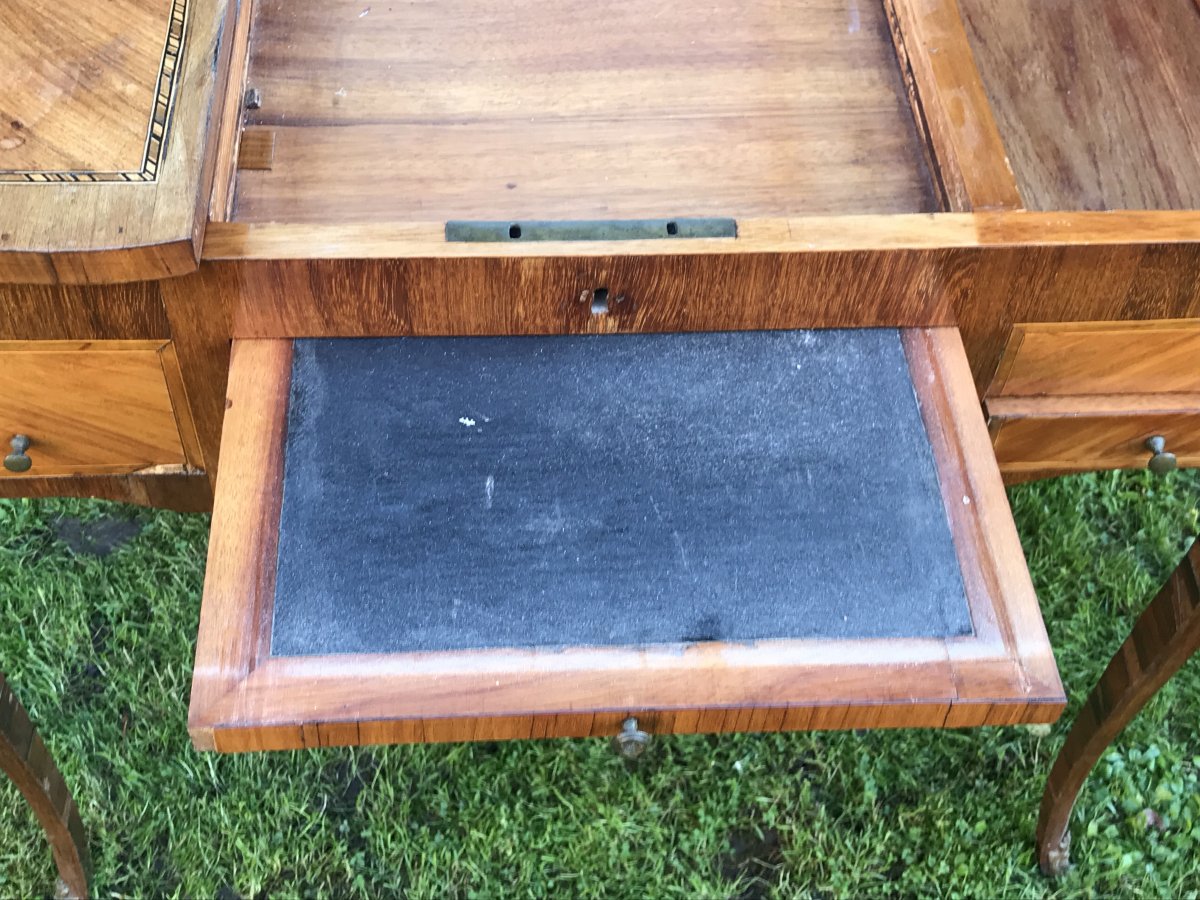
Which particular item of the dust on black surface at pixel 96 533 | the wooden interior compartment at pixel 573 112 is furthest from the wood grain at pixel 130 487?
the dust on black surface at pixel 96 533

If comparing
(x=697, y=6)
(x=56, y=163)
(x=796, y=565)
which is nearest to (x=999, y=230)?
(x=796, y=565)

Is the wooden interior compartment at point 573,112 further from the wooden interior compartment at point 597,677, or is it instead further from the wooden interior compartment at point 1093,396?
the wooden interior compartment at point 597,677

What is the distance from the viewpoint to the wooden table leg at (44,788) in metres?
1.09

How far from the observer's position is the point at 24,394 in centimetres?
107

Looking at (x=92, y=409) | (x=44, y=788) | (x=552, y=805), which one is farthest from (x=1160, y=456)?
(x=44, y=788)

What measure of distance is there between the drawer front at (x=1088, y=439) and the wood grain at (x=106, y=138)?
31.4 inches

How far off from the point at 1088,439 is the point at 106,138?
3.30ft

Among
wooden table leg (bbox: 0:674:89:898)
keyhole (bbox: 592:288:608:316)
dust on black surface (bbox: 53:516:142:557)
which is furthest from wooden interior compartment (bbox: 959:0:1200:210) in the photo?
dust on black surface (bbox: 53:516:142:557)

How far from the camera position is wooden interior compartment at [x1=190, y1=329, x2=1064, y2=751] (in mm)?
775

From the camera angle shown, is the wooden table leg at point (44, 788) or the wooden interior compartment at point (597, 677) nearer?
the wooden interior compartment at point (597, 677)

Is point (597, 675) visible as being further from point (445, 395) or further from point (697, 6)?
point (697, 6)

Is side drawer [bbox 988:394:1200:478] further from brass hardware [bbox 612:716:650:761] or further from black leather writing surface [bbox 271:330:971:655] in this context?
brass hardware [bbox 612:716:650:761]

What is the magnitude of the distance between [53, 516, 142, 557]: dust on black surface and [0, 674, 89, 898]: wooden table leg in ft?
1.48

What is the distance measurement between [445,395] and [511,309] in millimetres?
93
